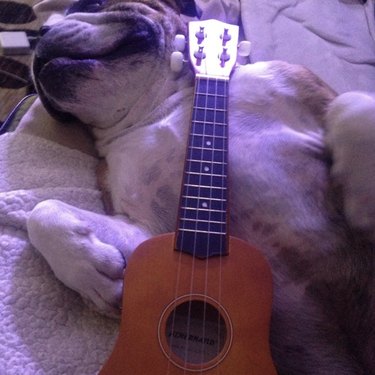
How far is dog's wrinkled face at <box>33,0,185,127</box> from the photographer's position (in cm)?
140

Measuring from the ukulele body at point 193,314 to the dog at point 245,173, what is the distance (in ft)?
0.49

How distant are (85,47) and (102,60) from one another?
6 cm

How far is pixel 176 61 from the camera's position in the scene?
Result: 4.69ft

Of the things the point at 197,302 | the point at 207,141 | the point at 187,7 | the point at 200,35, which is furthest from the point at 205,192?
the point at 187,7

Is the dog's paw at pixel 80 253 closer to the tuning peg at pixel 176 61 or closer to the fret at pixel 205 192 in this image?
the fret at pixel 205 192

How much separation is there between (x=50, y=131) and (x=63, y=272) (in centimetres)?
56

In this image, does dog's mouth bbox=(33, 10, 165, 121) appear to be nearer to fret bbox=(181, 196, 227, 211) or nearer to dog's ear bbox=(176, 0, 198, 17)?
dog's ear bbox=(176, 0, 198, 17)

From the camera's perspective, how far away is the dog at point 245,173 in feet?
3.63

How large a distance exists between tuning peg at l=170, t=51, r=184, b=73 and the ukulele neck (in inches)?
3.2

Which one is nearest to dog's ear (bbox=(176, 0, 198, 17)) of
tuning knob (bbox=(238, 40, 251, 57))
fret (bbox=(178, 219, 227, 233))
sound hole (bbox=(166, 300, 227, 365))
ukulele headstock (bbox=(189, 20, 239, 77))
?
ukulele headstock (bbox=(189, 20, 239, 77))

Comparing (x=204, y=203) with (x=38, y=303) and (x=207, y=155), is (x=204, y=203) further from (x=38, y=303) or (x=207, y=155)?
(x=38, y=303)

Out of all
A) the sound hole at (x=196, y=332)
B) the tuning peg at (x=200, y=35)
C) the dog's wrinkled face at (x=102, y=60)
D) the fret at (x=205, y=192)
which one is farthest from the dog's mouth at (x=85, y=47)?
the sound hole at (x=196, y=332)

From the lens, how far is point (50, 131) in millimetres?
1548

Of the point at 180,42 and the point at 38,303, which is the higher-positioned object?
the point at 180,42
